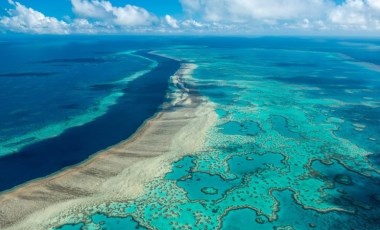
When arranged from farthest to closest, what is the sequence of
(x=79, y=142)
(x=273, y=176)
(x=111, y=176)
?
(x=79, y=142) → (x=273, y=176) → (x=111, y=176)

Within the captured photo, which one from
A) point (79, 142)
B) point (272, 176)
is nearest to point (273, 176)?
point (272, 176)

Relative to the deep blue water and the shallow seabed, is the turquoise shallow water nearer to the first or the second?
the shallow seabed

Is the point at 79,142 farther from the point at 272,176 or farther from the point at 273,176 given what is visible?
the point at 273,176

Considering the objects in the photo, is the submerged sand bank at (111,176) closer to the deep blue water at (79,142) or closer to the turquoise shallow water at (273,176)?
the turquoise shallow water at (273,176)

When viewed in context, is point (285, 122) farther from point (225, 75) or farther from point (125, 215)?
point (225, 75)

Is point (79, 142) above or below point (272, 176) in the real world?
above

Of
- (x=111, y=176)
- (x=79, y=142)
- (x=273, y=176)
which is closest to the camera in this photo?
(x=111, y=176)

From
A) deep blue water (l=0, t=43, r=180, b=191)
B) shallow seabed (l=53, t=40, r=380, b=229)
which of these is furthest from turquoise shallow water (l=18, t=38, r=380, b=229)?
deep blue water (l=0, t=43, r=180, b=191)

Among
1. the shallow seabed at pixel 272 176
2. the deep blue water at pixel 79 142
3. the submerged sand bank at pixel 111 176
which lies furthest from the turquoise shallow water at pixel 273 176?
the deep blue water at pixel 79 142
